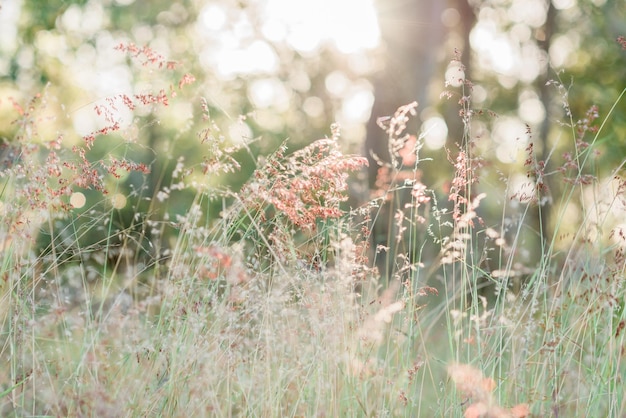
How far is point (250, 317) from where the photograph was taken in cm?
278

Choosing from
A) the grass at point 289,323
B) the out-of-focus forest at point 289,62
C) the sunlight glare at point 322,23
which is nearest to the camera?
the grass at point 289,323

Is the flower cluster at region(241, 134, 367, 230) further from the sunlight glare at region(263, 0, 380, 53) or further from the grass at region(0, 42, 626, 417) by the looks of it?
the sunlight glare at region(263, 0, 380, 53)

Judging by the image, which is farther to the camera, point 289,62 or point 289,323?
point 289,62

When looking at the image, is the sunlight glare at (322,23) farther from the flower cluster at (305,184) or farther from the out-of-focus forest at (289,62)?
the flower cluster at (305,184)

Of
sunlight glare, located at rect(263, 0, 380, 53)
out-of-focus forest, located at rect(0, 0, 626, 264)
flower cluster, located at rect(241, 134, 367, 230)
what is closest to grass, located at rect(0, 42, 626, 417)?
flower cluster, located at rect(241, 134, 367, 230)

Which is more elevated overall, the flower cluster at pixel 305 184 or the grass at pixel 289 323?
the flower cluster at pixel 305 184

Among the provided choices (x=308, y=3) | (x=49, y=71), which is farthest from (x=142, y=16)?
(x=308, y=3)

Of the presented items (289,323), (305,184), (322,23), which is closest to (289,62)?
(322,23)

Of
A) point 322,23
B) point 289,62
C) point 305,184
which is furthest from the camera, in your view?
point 289,62

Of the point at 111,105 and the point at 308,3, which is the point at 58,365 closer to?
the point at 111,105

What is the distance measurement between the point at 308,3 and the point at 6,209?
800cm

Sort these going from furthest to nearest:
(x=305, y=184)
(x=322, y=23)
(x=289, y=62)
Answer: (x=289, y=62), (x=322, y=23), (x=305, y=184)

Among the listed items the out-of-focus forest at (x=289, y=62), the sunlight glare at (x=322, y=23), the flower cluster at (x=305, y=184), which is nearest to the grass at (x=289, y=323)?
the flower cluster at (x=305, y=184)

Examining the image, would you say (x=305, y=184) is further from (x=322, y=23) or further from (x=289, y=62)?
(x=289, y=62)
